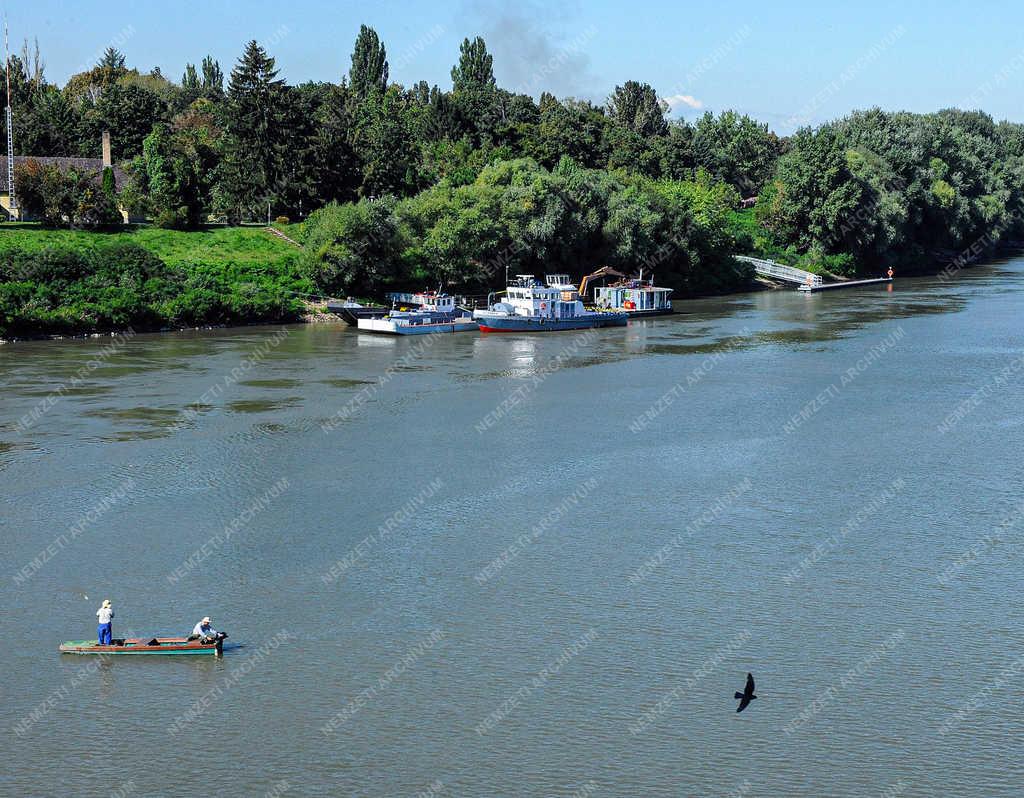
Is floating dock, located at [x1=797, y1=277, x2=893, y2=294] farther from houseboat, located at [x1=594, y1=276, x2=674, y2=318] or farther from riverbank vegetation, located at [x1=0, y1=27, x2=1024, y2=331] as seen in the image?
houseboat, located at [x1=594, y1=276, x2=674, y2=318]

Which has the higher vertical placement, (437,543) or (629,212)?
(629,212)

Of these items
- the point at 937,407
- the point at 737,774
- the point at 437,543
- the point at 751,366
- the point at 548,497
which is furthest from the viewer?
the point at 751,366

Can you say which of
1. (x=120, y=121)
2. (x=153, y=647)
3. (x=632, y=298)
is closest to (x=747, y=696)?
(x=153, y=647)

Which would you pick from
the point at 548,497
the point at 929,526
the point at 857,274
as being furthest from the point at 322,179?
the point at 929,526

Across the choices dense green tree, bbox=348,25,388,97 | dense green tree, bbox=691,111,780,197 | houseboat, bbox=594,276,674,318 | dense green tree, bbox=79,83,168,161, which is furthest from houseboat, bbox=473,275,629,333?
dense green tree, bbox=348,25,388,97

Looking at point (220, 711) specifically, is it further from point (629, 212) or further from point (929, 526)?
point (629, 212)
